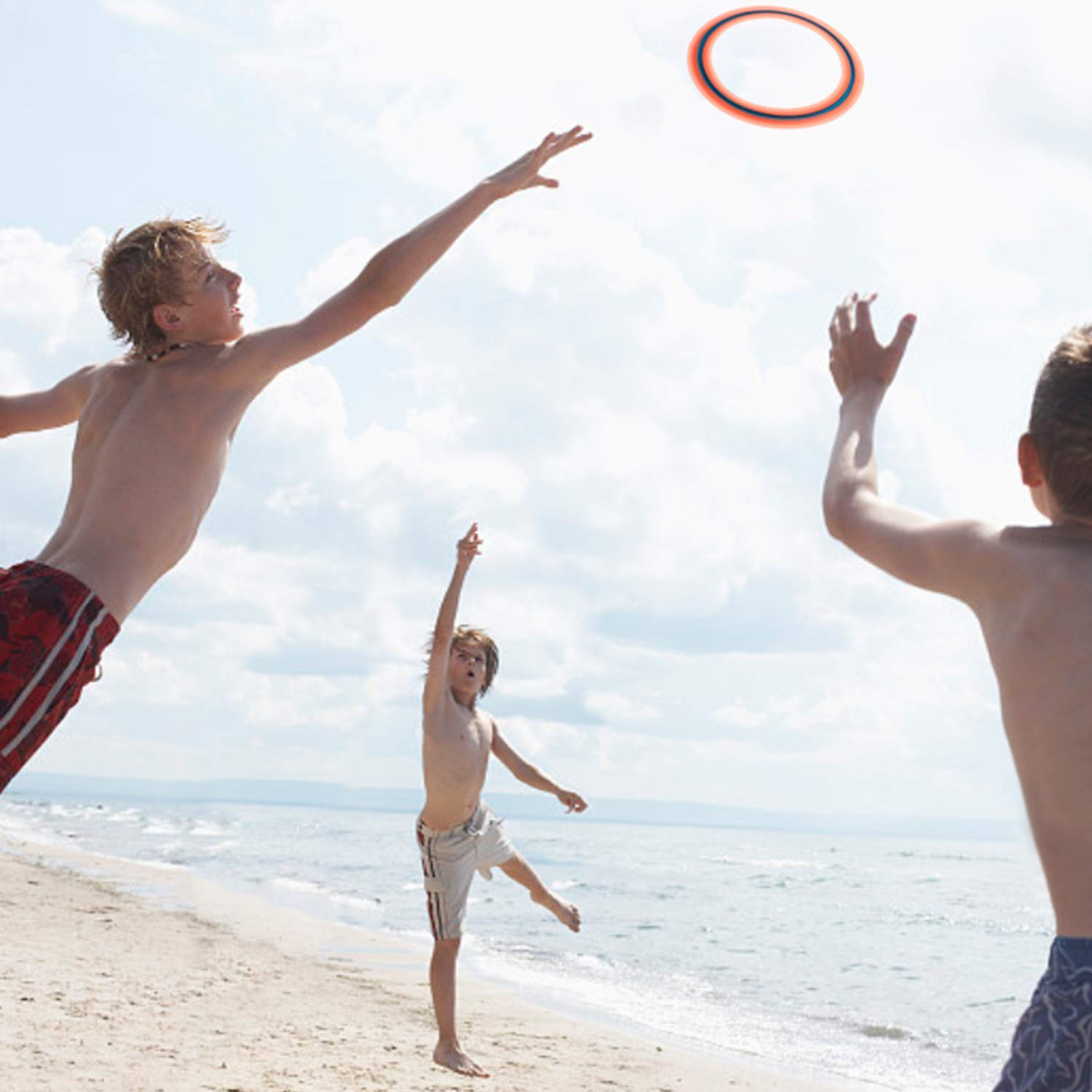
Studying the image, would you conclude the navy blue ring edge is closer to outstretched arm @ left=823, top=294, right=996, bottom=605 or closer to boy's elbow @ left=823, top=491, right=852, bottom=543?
outstretched arm @ left=823, top=294, right=996, bottom=605

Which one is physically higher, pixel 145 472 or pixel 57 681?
pixel 145 472

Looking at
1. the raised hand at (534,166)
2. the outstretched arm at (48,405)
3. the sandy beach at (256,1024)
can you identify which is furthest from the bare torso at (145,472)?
the sandy beach at (256,1024)

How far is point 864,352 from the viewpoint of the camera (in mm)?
2453

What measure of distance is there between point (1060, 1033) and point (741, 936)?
15999 mm

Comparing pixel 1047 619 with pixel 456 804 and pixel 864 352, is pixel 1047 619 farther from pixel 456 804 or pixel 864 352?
pixel 456 804

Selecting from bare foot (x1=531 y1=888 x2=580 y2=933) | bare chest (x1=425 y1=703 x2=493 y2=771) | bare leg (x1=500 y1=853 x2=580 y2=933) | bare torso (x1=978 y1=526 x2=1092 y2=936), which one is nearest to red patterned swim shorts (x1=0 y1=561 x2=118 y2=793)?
bare torso (x1=978 y1=526 x2=1092 y2=936)

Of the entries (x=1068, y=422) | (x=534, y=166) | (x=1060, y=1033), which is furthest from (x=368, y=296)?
(x=1060, y=1033)

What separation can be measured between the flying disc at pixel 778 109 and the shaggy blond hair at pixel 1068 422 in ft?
11.9

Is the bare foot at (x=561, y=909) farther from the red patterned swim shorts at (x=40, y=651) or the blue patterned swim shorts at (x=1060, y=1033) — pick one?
the blue patterned swim shorts at (x=1060, y=1033)

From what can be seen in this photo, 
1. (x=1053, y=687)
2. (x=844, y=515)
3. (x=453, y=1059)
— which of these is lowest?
(x=453, y=1059)

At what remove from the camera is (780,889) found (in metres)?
25.7

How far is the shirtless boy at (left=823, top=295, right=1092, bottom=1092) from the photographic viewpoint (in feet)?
6.71

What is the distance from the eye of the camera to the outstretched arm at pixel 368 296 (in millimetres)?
3422

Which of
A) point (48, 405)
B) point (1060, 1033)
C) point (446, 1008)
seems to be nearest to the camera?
point (1060, 1033)
